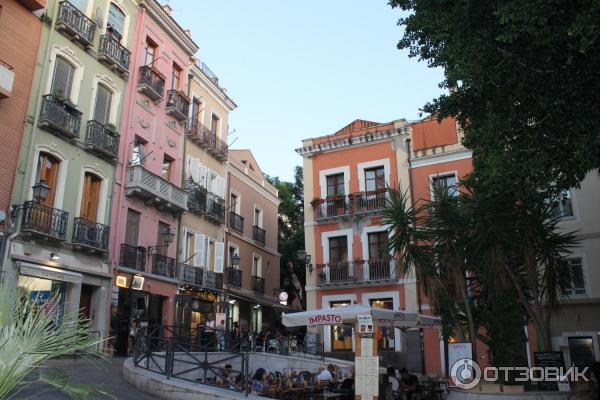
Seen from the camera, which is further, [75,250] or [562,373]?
[75,250]

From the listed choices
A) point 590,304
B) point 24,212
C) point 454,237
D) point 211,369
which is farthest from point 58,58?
point 590,304

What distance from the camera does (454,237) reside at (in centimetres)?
1472

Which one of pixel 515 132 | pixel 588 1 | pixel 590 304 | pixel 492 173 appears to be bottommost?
pixel 590 304

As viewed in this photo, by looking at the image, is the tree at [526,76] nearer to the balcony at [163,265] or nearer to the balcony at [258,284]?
the balcony at [163,265]

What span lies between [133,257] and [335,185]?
11.5 m

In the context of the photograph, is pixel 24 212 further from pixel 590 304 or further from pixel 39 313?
pixel 590 304

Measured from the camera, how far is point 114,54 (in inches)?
849

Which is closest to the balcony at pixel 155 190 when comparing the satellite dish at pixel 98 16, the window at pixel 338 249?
the satellite dish at pixel 98 16

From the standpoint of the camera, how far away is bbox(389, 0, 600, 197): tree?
27.6 feet

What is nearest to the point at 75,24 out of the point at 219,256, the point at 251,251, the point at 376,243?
the point at 219,256

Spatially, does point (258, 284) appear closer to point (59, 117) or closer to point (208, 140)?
point (208, 140)

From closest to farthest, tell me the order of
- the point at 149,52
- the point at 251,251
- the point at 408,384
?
the point at 408,384 → the point at 149,52 → the point at 251,251

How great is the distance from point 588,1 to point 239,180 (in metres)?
25.6

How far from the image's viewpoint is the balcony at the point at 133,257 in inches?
825
